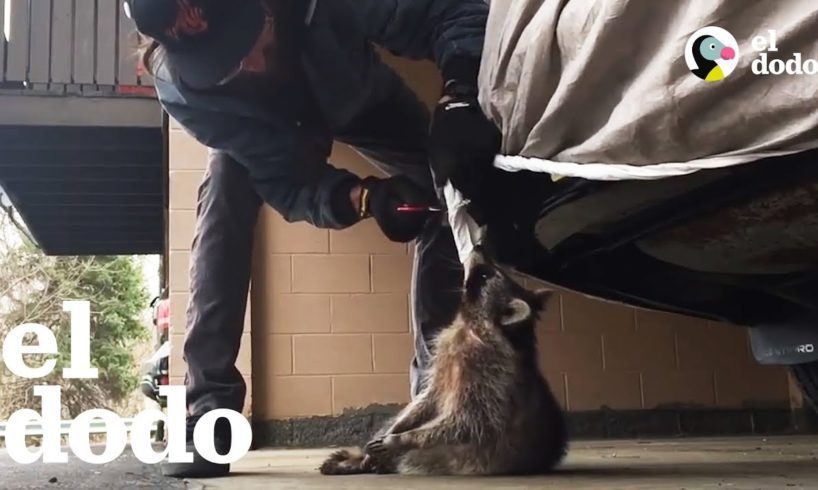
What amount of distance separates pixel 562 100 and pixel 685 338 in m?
1.69

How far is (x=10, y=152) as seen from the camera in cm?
247

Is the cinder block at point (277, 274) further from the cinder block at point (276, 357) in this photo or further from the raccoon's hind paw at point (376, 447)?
the raccoon's hind paw at point (376, 447)

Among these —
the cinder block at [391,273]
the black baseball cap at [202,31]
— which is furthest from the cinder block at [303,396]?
the black baseball cap at [202,31]

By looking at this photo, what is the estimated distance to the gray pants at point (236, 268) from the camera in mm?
1598

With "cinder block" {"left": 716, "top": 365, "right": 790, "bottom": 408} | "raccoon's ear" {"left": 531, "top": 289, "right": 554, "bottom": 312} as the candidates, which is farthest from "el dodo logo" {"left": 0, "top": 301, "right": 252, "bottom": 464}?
"cinder block" {"left": 716, "top": 365, "right": 790, "bottom": 408}

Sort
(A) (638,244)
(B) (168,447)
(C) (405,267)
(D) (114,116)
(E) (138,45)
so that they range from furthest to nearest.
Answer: (D) (114,116)
(C) (405,267)
(E) (138,45)
(B) (168,447)
(A) (638,244)

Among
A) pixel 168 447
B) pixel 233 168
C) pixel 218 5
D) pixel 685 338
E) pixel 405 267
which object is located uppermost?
pixel 218 5

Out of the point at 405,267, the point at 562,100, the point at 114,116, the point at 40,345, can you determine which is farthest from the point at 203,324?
the point at 562,100

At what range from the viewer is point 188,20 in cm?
148

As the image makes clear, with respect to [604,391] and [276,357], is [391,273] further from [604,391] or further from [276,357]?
[604,391]

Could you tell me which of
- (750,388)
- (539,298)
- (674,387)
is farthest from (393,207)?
(750,388)

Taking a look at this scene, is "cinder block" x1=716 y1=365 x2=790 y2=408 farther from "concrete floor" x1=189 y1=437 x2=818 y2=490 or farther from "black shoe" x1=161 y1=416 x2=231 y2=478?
"black shoe" x1=161 y1=416 x2=231 y2=478

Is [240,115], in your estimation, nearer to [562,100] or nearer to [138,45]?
[138,45]

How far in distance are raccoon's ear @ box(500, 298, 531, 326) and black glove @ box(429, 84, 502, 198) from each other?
0.67 ft
